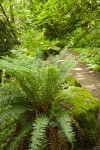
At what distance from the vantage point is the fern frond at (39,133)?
277 centimetres

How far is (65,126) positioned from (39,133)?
319mm

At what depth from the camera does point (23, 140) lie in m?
3.21

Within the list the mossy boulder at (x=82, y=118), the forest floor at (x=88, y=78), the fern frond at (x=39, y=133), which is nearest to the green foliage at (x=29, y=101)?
the fern frond at (x=39, y=133)

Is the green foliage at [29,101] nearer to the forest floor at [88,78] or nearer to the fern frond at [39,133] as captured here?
the fern frond at [39,133]

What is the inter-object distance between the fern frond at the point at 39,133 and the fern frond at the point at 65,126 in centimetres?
19

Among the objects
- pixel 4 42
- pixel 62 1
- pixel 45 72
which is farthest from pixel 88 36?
pixel 4 42

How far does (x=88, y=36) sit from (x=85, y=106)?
4.83 feet

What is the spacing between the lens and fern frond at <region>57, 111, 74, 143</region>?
2.70 metres

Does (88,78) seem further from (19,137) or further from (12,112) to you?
(19,137)

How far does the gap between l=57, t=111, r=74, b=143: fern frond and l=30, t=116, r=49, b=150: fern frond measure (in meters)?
0.19

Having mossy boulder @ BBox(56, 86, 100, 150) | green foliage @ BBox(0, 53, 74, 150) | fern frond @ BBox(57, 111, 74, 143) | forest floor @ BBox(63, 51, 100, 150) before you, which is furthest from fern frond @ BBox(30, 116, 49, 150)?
forest floor @ BBox(63, 51, 100, 150)

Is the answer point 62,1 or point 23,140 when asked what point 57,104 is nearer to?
point 23,140

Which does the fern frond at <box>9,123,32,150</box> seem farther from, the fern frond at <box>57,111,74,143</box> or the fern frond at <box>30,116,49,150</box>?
the fern frond at <box>57,111,74,143</box>

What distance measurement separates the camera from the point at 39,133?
285cm
